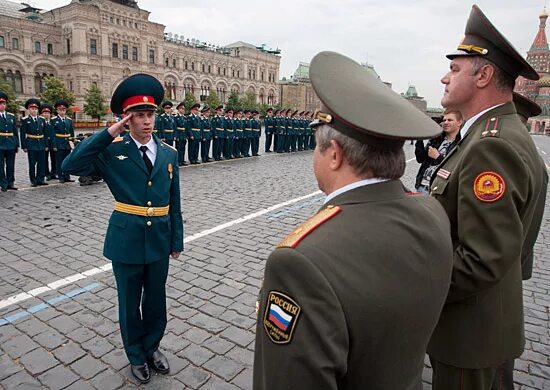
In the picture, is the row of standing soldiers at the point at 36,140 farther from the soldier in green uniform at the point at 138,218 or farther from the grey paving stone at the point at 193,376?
the grey paving stone at the point at 193,376

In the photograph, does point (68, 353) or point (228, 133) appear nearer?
point (68, 353)

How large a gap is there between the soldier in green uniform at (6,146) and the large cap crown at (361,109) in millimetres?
10370

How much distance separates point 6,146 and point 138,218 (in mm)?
8627

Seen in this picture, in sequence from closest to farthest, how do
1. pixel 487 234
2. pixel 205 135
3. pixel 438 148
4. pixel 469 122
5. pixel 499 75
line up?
pixel 487 234 < pixel 499 75 < pixel 469 122 < pixel 438 148 < pixel 205 135

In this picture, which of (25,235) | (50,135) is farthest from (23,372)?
(50,135)

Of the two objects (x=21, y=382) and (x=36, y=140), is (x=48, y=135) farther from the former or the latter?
(x=21, y=382)

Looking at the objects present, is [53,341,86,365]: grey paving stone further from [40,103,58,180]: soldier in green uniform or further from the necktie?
[40,103,58,180]: soldier in green uniform

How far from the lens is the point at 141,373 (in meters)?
2.92

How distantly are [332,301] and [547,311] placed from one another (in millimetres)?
4366

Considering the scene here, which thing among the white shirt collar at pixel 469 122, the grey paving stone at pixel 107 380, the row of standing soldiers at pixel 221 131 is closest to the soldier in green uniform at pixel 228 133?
the row of standing soldiers at pixel 221 131

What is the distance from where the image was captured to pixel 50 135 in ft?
34.6

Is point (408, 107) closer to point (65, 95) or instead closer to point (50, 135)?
point (50, 135)

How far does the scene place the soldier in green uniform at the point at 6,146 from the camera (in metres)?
9.27

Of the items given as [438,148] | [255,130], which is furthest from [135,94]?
[255,130]
